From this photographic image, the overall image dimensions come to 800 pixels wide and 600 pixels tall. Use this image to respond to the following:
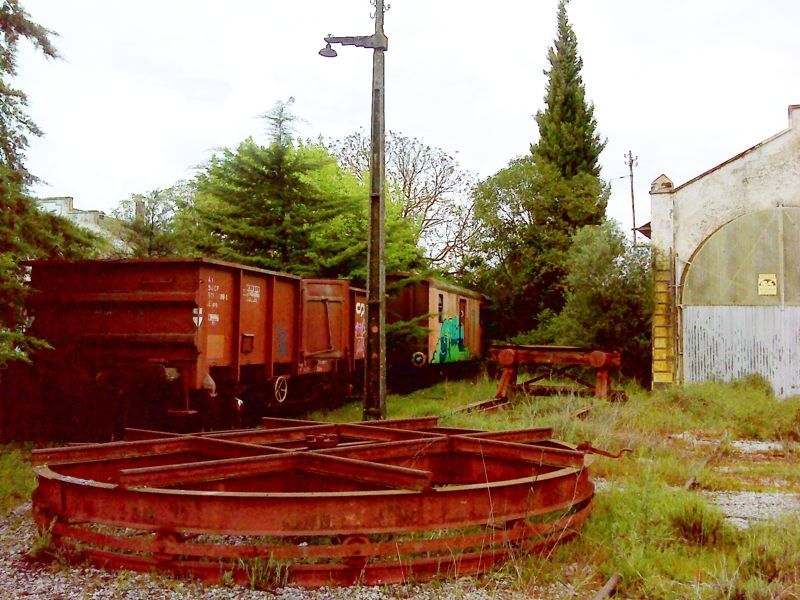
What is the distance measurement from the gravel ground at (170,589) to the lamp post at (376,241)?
7.36 meters

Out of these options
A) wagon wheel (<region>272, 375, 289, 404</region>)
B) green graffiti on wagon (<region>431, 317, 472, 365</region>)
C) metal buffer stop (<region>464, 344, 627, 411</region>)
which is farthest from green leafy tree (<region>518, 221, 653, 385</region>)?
wagon wheel (<region>272, 375, 289, 404</region>)

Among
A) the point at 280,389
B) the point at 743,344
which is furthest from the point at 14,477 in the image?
the point at 743,344

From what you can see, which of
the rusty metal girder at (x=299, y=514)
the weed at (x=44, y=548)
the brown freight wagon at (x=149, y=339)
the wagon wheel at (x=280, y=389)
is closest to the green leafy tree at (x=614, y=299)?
the wagon wheel at (x=280, y=389)

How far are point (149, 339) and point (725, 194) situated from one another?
13610 millimetres

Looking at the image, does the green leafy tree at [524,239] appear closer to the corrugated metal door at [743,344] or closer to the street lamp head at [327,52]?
the corrugated metal door at [743,344]

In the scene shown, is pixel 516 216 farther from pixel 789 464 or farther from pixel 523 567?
pixel 523 567

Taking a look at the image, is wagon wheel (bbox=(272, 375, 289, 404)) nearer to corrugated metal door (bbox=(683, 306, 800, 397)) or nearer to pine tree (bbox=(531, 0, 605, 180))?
corrugated metal door (bbox=(683, 306, 800, 397))

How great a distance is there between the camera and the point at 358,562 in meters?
4.29

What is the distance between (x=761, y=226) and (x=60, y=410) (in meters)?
14.9

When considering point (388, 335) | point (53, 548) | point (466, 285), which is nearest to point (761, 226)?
point (388, 335)

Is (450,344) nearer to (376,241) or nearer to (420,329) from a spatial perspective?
(420,329)

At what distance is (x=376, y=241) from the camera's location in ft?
39.9

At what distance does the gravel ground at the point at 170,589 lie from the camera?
13.2 ft

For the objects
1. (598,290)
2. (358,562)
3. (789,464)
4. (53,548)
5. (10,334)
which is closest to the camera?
(358,562)
